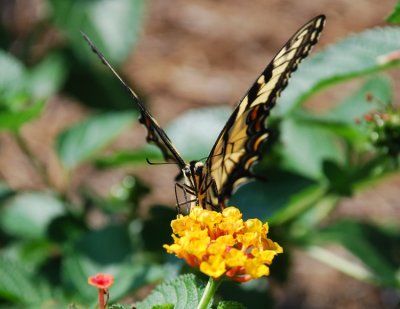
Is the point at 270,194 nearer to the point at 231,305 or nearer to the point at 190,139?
the point at 190,139

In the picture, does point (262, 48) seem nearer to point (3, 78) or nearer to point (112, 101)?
point (112, 101)

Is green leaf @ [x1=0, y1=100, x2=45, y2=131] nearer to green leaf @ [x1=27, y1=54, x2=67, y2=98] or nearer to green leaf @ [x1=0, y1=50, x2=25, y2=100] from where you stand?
green leaf @ [x1=0, y1=50, x2=25, y2=100]

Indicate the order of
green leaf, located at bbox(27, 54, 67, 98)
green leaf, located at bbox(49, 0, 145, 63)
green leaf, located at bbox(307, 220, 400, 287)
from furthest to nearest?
1. green leaf, located at bbox(27, 54, 67, 98)
2. green leaf, located at bbox(49, 0, 145, 63)
3. green leaf, located at bbox(307, 220, 400, 287)

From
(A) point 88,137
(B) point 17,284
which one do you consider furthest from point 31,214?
(B) point 17,284

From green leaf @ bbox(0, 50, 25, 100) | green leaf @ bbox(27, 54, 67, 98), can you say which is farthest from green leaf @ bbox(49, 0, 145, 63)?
green leaf @ bbox(0, 50, 25, 100)

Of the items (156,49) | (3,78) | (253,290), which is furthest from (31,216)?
(156,49)

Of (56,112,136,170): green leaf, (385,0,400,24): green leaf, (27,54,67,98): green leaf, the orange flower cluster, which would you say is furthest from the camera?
(27,54,67,98): green leaf
